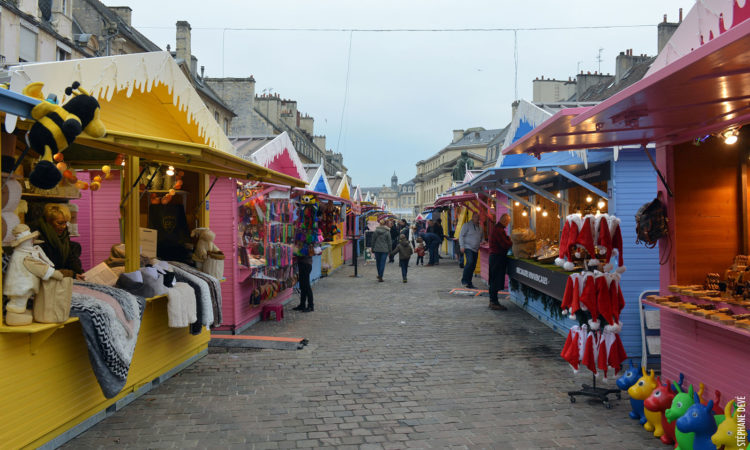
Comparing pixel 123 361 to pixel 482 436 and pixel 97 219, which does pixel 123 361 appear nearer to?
pixel 482 436

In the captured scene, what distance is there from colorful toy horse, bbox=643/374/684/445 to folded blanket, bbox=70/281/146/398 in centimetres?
455

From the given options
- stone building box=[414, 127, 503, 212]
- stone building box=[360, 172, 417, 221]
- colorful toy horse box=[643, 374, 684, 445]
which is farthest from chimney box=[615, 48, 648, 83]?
stone building box=[360, 172, 417, 221]

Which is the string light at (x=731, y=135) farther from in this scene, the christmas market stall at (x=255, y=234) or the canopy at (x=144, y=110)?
the christmas market stall at (x=255, y=234)

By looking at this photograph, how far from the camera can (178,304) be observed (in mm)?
5895

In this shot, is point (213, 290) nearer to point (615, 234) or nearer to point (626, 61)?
point (615, 234)

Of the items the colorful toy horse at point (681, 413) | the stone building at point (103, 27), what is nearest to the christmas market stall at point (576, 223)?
the colorful toy horse at point (681, 413)

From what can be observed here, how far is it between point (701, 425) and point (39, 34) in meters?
26.8

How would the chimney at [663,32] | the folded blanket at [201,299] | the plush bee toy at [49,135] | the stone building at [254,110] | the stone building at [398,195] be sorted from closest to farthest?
the plush bee toy at [49,135]
the folded blanket at [201,299]
the chimney at [663,32]
the stone building at [254,110]
the stone building at [398,195]

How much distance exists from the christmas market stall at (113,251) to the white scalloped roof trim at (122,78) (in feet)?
0.04

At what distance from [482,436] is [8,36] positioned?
78.9 ft

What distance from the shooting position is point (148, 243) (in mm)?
6262

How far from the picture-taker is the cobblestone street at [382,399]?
4.41 meters

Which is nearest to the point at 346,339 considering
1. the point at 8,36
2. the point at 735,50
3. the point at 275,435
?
the point at 275,435

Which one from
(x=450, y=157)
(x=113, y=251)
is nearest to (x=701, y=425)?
(x=113, y=251)
